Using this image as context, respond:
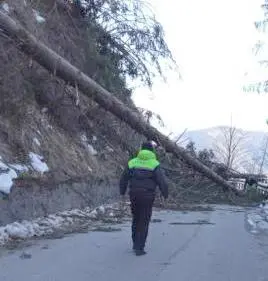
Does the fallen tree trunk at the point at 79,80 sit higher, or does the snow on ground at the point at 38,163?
the fallen tree trunk at the point at 79,80

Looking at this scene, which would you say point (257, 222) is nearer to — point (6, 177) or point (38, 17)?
point (6, 177)

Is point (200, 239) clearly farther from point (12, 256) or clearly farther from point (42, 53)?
point (42, 53)

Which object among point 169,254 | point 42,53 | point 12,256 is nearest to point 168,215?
point 42,53

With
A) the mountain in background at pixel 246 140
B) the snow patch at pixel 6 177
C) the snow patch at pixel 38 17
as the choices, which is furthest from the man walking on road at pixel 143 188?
the mountain in background at pixel 246 140

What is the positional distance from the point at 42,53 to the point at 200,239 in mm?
5581

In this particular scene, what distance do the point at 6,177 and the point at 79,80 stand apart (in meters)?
4.86

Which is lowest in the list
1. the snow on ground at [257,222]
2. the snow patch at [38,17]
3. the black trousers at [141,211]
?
the snow on ground at [257,222]

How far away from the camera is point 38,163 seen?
11719mm

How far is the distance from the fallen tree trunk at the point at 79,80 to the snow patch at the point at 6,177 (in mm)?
3648

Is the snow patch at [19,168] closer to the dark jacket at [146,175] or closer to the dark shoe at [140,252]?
the dark jacket at [146,175]

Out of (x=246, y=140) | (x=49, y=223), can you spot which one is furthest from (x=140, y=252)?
(x=246, y=140)

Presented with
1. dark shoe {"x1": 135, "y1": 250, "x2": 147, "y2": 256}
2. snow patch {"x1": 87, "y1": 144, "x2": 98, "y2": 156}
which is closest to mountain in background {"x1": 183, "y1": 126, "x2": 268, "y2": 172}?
snow patch {"x1": 87, "y1": 144, "x2": 98, "y2": 156}

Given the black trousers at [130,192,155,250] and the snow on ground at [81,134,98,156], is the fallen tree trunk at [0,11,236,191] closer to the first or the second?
the snow on ground at [81,134,98,156]

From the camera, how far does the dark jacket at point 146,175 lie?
884 cm
